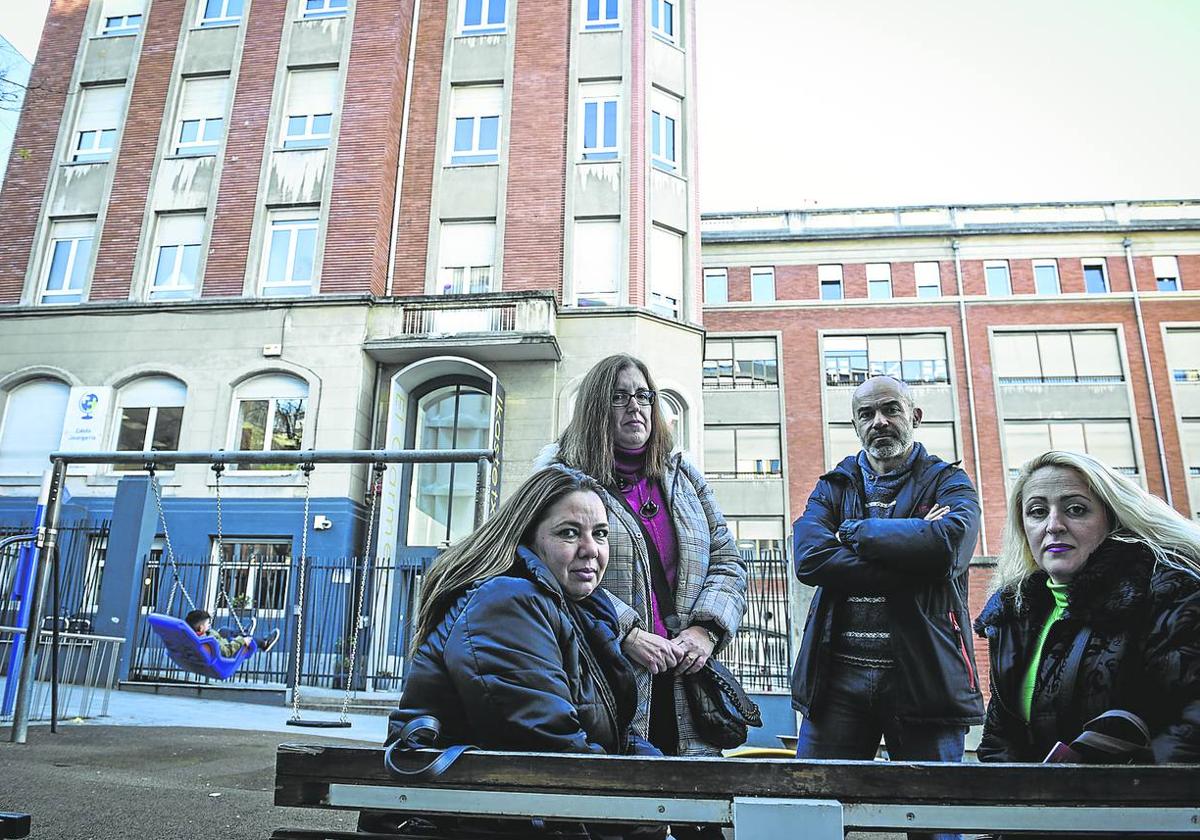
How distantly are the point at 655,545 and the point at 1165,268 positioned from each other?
38.3 meters

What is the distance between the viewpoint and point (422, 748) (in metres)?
1.95

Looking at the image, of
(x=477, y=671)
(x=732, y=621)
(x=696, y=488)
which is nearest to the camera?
(x=477, y=671)

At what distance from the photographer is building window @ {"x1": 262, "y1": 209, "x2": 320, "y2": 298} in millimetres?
18391

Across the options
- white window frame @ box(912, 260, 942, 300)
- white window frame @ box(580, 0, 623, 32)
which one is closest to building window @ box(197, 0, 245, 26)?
white window frame @ box(580, 0, 623, 32)

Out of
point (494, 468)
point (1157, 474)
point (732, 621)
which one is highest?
point (1157, 474)

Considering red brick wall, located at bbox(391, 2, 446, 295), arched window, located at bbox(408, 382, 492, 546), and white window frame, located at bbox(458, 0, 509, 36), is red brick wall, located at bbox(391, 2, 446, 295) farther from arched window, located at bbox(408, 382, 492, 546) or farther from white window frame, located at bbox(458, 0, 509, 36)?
arched window, located at bbox(408, 382, 492, 546)

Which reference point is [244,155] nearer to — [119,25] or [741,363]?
[119,25]

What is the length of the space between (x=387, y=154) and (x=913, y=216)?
24.4 metres

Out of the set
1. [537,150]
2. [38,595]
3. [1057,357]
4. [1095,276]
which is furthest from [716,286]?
[38,595]

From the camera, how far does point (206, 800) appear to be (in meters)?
5.09

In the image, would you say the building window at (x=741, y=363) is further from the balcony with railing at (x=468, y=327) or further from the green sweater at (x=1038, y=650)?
the green sweater at (x=1038, y=650)

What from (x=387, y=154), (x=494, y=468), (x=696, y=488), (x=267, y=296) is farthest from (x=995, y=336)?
(x=696, y=488)

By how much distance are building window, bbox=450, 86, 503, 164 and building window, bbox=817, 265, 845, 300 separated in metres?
19.3

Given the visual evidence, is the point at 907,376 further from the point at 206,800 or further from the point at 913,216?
the point at 206,800
